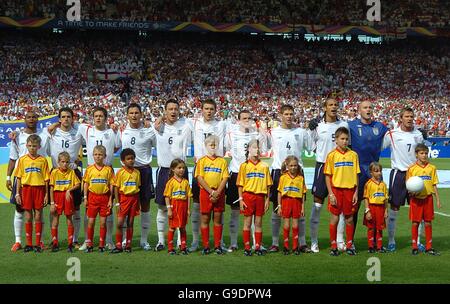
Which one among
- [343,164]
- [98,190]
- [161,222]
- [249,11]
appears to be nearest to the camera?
[343,164]

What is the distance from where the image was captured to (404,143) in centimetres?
1019

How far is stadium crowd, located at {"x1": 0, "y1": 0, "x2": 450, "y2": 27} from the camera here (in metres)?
41.0

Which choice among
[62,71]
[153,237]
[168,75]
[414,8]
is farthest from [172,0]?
[153,237]

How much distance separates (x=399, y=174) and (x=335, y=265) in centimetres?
189

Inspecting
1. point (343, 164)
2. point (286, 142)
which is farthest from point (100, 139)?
point (343, 164)

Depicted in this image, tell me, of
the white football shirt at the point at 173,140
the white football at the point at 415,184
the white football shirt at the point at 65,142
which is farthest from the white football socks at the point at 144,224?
the white football at the point at 415,184

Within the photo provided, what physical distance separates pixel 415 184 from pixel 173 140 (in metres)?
3.23

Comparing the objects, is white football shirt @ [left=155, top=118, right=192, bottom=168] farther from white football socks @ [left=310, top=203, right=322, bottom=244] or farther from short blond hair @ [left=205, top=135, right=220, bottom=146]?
white football socks @ [left=310, top=203, right=322, bottom=244]

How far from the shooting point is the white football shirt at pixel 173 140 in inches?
398

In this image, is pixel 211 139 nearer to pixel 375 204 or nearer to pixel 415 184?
pixel 375 204

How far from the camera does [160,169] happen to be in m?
10.2

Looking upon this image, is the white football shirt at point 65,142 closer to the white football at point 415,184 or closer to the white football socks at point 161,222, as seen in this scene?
the white football socks at point 161,222

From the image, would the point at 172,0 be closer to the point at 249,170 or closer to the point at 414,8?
the point at 414,8

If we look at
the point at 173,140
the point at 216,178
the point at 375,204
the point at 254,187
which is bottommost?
the point at 375,204
